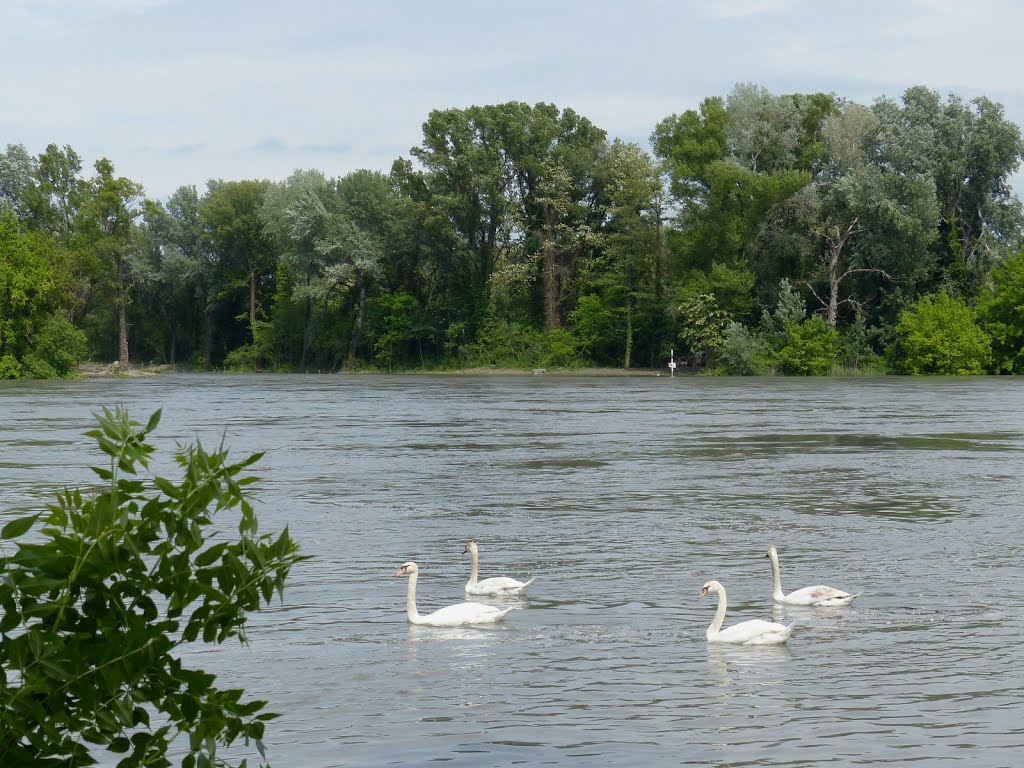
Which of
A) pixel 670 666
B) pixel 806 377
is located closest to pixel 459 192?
pixel 806 377

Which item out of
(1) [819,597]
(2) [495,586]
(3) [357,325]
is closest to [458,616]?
(2) [495,586]

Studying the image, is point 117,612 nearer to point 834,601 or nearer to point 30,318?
point 834,601

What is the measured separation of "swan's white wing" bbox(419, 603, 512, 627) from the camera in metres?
13.1

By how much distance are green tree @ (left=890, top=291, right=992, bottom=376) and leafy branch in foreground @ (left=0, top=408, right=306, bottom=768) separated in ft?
245

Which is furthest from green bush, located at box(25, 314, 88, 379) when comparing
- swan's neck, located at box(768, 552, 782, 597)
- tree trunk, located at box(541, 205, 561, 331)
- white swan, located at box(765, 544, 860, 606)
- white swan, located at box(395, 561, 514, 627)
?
white swan, located at box(765, 544, 860, 606)

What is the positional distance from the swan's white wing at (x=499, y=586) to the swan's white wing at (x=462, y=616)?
3.48 feet

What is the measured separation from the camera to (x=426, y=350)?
101875 millimetres

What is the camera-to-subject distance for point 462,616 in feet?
43.0

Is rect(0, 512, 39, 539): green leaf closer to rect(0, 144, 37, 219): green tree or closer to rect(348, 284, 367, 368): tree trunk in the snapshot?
rect(348, 284, 367, 368): tree trunk

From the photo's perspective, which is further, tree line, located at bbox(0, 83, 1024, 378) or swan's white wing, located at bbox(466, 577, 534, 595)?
tree line, located at bbox(0, 83, 1024, 378)

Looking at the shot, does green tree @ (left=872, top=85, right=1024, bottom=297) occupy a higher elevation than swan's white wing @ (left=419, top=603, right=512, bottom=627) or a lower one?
higher

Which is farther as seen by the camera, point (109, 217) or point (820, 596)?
point (109, 217)

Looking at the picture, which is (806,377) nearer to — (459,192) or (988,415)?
(459,192)

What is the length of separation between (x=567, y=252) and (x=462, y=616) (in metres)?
81.5
